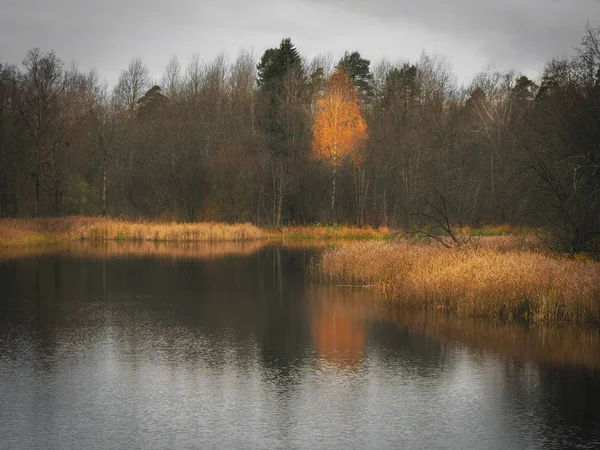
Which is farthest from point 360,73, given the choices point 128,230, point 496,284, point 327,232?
point 496,284

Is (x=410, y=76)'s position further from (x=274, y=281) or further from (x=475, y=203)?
(x=274, y=281)

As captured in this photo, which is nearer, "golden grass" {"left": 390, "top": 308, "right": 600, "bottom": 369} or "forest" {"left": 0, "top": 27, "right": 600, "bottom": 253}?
"golden grass" {"left": 390, "top": 308, "right": 600, "bottom": 369}

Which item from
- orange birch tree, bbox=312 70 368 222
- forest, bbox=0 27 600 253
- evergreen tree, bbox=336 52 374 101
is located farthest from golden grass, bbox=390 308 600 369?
evergreen tree, bbox=336 52 374 101

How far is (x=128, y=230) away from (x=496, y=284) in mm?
34554

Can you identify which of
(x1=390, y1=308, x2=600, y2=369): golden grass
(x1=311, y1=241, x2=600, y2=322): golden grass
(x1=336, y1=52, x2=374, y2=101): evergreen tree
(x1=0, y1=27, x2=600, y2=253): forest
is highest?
(x1=336, y1=52, x2=374, y2=101): evergreen tree

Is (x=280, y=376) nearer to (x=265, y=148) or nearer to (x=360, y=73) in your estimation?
(x=265, y=148)

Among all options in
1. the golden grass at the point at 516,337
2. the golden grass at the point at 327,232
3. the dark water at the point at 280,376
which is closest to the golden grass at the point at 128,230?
the golden grass at the point at 327,232

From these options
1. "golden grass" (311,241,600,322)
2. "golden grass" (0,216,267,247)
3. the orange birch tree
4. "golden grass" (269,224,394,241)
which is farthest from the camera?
the orange birch tree

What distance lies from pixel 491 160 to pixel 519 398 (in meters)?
45.9

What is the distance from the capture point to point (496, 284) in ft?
65.1

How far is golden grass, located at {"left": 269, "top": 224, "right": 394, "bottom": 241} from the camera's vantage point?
2023 inches

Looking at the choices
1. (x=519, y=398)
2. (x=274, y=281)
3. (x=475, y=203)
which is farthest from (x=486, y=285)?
(x=475, y=203)

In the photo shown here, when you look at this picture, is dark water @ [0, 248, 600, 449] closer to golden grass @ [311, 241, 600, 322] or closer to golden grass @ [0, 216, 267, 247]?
golden grass @ [311, 241, 600, 322]

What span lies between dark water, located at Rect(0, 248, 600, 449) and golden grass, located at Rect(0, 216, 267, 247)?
2465 cm
